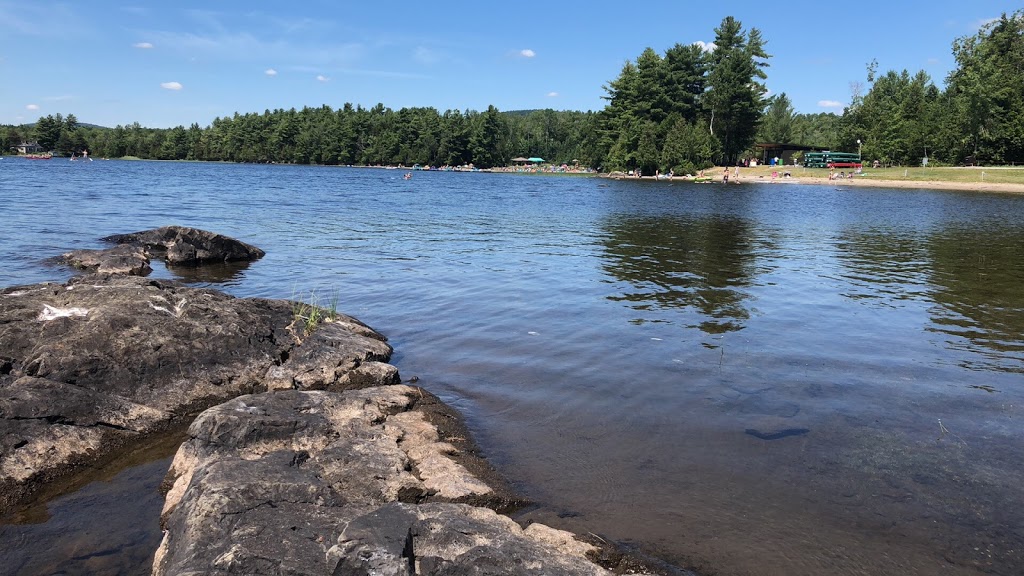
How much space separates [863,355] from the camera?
11.0m

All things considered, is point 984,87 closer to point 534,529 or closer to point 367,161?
point 534,529

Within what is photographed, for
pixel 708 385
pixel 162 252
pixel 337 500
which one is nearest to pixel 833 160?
pixel 162 252

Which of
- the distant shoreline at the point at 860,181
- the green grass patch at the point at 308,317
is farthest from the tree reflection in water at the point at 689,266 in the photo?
the distant shoreline at the point at 860,181

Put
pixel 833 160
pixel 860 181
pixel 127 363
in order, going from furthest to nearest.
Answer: pixel 833 160, pixel 860 181, pixel 127 363

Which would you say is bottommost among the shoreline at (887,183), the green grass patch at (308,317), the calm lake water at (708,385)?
the calm lake water at (708,385)

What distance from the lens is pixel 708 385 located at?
9.45m

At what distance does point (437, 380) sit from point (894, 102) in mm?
113929

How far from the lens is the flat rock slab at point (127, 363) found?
6.64 metres

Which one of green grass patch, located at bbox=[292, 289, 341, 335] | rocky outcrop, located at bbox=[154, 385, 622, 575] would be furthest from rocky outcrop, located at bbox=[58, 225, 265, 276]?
rocky outcrop, located at bbox=[154, 385, 622, 575]

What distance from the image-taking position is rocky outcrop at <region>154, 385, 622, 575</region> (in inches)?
163

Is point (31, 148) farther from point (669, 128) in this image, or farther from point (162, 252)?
point (162, 252)

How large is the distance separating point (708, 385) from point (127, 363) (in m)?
7.81

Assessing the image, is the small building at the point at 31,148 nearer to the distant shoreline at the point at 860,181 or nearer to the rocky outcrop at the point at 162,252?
the distant shoreline at the point at 860,181

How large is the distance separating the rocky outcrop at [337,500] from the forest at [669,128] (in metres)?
96.8
